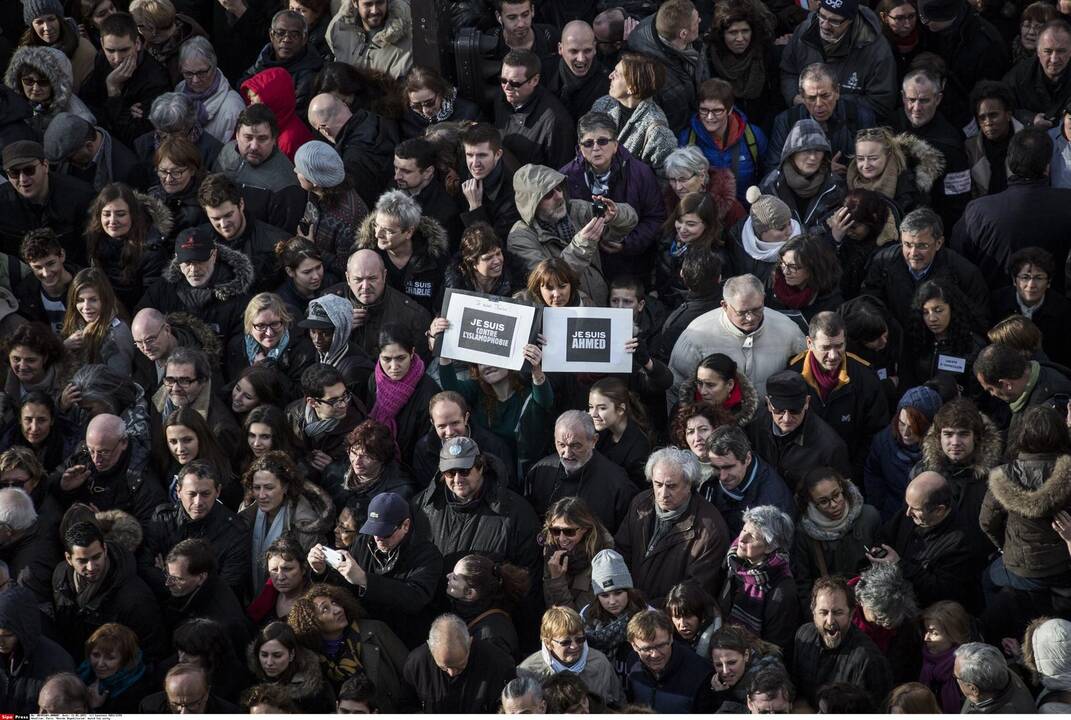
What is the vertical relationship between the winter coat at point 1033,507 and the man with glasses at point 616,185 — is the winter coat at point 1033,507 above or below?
below

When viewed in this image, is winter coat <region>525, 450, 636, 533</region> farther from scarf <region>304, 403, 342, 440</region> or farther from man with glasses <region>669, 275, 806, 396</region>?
scarf <region>304, 403, 342, 440</region>

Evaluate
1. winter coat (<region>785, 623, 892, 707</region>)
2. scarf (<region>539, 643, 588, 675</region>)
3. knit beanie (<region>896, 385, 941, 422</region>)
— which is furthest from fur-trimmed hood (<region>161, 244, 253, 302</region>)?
winter coat (<region>785, 623, 892, 707</region>)

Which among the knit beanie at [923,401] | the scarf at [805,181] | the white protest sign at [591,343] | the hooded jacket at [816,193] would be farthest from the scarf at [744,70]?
the knit beanie at [923,401]

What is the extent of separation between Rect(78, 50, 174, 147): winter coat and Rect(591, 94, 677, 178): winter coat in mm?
3009

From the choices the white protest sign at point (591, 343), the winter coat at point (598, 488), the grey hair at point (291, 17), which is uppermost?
the grey hair at point (291, 17)

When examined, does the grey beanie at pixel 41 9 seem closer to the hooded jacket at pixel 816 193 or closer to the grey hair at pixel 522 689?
the hooded jacket at pixel 816 193

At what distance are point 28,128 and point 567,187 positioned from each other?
3513 millimetres

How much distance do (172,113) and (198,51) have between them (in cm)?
56

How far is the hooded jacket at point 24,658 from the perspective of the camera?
32.2 ft

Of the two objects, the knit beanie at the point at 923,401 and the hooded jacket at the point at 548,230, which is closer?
the knit beanie at the point at 923,401

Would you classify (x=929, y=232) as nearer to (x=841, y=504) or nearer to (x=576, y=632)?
(x=841, y=504)

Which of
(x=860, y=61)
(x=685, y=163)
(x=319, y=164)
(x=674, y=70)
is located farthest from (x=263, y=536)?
(x=860, y=61)

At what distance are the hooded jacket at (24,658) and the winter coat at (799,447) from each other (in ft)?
12.4

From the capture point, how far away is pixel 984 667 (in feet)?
Result: 31.7
